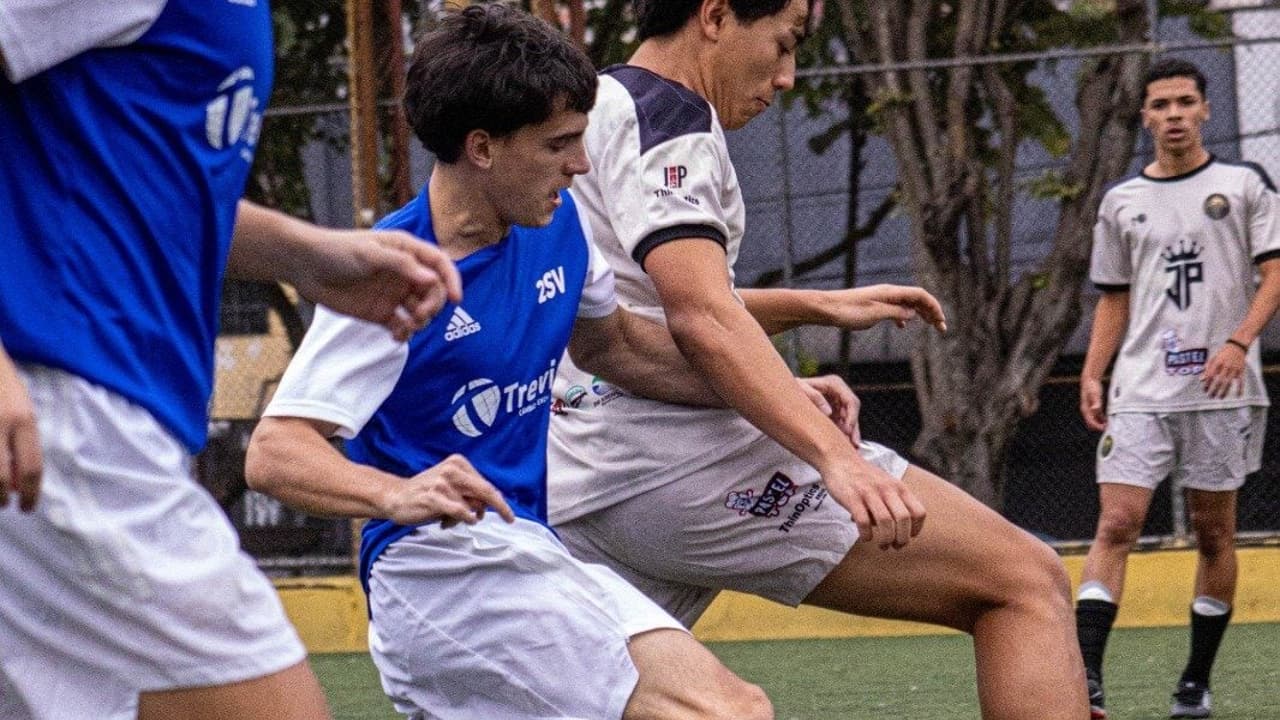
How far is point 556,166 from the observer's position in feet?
10.8

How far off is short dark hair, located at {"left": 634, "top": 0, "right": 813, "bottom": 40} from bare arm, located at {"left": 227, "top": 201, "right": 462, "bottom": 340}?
142 centimetres

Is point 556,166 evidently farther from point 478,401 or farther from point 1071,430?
point 1071,430

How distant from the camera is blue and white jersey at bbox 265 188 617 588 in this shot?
10.1 ft

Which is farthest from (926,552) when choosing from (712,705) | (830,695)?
(830,695)

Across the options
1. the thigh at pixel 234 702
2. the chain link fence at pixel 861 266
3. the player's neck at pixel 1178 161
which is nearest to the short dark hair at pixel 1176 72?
the player's neck at pixel 1178 161

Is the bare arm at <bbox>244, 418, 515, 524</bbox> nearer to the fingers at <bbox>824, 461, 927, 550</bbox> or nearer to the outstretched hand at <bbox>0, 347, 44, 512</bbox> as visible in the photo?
the fingers at <bbox>824, 461, 927, 550</bbox>

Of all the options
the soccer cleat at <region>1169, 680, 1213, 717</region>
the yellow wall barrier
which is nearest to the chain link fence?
the yellow wall barrier

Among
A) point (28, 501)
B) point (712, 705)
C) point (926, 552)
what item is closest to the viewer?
point (28, 501)

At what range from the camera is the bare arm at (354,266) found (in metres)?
2.43

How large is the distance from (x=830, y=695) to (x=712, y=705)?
4315mm

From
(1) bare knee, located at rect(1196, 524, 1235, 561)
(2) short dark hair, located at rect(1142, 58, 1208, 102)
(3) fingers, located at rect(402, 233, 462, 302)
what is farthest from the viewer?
(2) short dark hair, located at rect(1142, 58, 1208, 102)

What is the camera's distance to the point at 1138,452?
7105mm

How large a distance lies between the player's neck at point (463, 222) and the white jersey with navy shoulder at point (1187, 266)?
440 cm

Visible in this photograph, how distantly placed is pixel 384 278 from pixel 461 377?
30.2 inches
